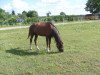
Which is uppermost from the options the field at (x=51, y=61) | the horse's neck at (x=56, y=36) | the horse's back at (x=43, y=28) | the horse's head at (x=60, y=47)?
the horse's back at (x=43, y=28)

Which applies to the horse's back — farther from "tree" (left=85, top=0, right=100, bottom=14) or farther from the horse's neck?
"tree" (left=85, top=0, right=100, bottom=14)

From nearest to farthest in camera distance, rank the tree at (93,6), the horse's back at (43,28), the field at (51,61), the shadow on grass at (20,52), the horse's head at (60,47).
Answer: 1. the field at (51,61)
2. the horse's head at (60,47)
3. the shadow on grass at (20,52)
4. the horse's back at (43,28)
5. the tree at (93,6)

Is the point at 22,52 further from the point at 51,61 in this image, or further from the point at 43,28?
the point at 51,61

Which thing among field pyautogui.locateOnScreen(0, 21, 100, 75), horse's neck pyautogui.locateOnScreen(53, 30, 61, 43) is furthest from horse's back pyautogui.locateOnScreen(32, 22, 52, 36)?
field pyautogui.locateOnScreen(0, 21, 100, 75)

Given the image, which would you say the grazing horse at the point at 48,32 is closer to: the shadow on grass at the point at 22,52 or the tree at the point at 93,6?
the shadow on grass at the point at 22,52

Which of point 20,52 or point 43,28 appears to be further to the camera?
point 43,28

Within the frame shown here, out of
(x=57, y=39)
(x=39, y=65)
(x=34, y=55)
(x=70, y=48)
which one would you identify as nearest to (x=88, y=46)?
(x=70, y=48)

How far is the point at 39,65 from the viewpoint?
14570 millimetres

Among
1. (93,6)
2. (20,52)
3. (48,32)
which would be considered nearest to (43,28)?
(48,32)

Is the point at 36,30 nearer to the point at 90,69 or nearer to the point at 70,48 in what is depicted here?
the point at 70,48

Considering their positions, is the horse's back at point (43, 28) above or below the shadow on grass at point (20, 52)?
above

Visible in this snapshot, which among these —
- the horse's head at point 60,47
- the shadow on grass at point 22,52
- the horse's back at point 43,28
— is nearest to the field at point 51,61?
A: the shadow on grass at point 22,52

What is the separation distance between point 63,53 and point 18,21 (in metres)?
41.8

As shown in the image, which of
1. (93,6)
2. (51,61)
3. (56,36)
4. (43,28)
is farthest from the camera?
(93,6)
